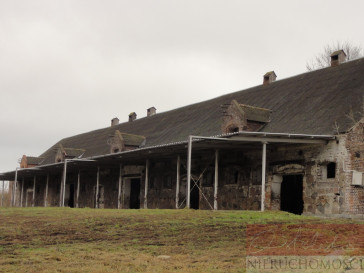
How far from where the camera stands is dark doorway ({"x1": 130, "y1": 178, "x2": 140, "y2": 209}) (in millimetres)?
28188

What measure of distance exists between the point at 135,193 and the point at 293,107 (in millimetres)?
11293

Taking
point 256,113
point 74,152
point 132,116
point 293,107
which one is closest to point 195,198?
point 256,113

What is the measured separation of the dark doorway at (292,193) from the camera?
63.3 feet

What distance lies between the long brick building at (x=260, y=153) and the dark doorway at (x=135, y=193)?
0.19ft

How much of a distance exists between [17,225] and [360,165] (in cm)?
1119

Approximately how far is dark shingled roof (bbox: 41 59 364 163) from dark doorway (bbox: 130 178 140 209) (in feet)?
7.45

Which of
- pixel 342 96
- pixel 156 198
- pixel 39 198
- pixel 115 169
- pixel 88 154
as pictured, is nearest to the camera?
pixel 342 96

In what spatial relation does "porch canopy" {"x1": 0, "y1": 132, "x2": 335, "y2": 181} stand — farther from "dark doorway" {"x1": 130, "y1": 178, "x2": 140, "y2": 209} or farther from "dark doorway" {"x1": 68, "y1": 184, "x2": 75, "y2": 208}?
"dark doorway" {"x1": 68, "y1": 184, "x2": 75, "y2": 208}

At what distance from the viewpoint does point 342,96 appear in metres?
19.1

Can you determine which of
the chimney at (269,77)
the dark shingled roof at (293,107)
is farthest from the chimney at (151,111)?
the chimney at (269,77)

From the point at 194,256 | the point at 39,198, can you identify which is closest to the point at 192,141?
the point at 194,256

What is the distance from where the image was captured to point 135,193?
1119 inches

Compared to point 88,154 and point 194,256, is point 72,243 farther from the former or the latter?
point 88,154

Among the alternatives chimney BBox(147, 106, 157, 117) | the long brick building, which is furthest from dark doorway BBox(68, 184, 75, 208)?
chimney BBox(147, 106, 157, 117)
